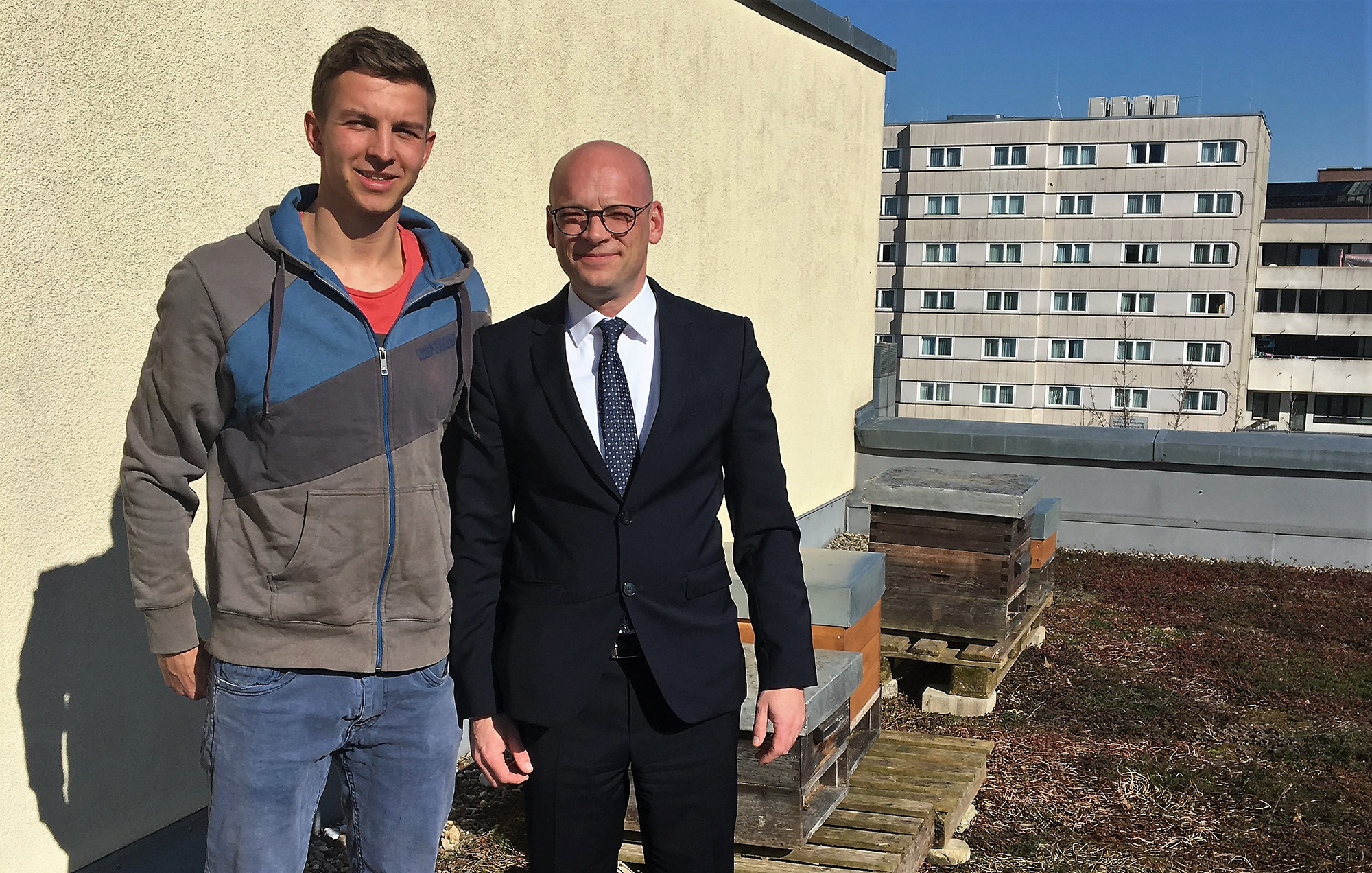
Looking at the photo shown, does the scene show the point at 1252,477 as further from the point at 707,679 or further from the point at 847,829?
the point at 707,679

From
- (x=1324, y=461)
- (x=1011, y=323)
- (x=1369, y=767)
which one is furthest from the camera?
(x=1011, y=323)

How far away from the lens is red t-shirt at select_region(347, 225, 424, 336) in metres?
2.29

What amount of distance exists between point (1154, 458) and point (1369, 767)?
15.3ft

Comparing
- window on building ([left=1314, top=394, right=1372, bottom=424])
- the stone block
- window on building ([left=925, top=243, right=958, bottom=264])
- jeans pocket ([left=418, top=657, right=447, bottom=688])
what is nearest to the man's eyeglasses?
jeans pocket ([left=418, top=657, right=447, bottom=688])

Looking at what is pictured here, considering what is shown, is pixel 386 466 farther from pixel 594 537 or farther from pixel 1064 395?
pixel 1064 395

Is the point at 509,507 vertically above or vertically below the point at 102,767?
above

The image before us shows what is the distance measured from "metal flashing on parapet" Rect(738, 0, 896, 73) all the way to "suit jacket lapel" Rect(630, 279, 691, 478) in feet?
21.1

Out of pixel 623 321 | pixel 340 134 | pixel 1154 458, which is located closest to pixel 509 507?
pixel 623 321

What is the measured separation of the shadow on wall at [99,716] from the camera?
3277mm

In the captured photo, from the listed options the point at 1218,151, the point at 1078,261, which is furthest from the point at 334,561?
the point at 1078,261

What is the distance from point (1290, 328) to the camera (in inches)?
3093

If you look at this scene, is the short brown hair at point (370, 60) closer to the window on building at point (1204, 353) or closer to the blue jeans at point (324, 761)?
the blue jeans at point (324, 761)

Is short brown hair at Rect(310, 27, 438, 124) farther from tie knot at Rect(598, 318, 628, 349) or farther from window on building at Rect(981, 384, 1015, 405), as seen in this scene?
window on building at Rect(981, 384, 1015, 405)

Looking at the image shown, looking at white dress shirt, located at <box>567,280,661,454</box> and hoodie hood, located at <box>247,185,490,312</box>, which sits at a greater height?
hoodie hood, located at <box>247,185,490,312</box>
